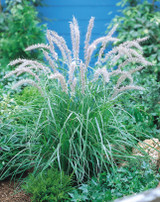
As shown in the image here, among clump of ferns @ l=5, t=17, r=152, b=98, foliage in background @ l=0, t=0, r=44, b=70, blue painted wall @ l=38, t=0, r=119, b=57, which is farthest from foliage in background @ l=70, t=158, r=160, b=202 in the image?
blue painted wall @ l=38, t=0, r=119, b=57

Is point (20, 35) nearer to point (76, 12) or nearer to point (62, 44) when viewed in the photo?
point (76, 12)

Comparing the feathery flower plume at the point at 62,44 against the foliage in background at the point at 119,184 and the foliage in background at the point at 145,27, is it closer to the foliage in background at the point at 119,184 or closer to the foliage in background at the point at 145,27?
the foliage in background at the point at 119,184

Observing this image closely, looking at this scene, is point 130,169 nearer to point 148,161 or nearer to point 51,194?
point 148,161

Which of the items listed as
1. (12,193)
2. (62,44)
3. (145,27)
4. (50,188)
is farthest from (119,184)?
(145,27)

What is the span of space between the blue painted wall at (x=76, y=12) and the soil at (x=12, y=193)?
3.60 m

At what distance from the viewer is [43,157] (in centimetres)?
236

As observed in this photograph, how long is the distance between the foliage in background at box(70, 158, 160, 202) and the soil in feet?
1.43

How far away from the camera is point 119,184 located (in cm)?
204

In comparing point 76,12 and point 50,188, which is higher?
point 76,12

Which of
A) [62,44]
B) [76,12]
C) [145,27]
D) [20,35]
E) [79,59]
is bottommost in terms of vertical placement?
[79,59]

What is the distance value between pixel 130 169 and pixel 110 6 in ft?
13.3

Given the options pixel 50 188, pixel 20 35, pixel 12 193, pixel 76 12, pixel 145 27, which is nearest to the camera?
pixel 50 188

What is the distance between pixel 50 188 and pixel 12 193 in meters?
0.50

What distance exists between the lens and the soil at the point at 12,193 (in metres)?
2.20
